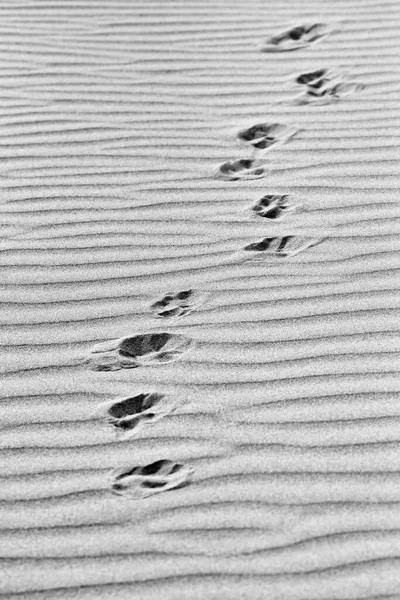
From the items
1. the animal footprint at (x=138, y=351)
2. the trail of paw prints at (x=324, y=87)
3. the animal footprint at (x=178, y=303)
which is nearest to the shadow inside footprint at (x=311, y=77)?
the trail of paw prints at (x=324, y=87)

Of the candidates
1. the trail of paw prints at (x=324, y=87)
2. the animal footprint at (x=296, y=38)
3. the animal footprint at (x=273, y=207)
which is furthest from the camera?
the animal footprint at (x=296, y=38)

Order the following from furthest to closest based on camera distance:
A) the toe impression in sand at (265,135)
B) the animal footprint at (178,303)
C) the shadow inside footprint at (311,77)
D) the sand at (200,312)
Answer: the shadow inside footprint at (311,77)
the toe impression in sand at (265,135)
the animal footprint at (178,303)
the sand at (200,312)

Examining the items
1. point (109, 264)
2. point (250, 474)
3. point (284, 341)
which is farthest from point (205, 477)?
Answer: point (109, 264)

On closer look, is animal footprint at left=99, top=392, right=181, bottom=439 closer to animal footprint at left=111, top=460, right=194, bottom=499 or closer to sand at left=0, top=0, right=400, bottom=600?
sand at left=0, top=0, right=400, bottom=600

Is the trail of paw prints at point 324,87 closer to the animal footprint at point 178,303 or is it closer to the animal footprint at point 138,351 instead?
the animal footprint at point 178,303

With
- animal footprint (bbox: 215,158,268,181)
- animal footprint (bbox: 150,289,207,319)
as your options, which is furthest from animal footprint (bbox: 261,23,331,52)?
animal footprint (bbox: 150,289,207,319)

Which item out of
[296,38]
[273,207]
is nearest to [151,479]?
[273,207]

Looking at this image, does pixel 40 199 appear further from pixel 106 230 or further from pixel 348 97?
pixel 348 97

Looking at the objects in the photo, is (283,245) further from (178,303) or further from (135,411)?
(135,411)
